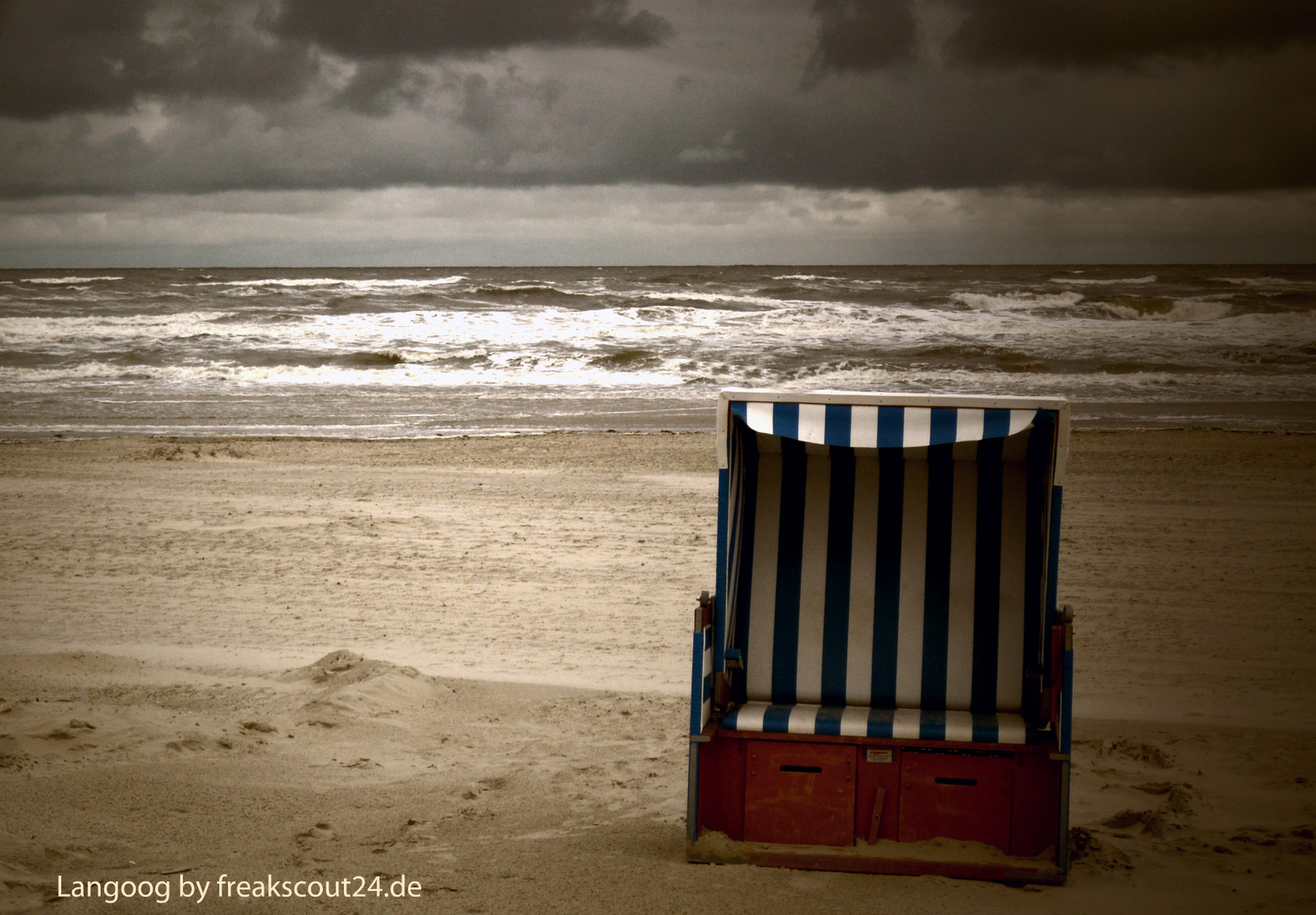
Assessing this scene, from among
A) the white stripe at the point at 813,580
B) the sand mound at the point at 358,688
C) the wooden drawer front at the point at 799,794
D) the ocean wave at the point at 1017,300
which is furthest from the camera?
the ocean wave at the point at 1017,300

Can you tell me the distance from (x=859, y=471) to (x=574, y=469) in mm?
7344

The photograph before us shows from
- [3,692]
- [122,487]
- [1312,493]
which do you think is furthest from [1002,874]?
[122,487]

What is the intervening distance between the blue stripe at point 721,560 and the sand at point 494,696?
0.78m

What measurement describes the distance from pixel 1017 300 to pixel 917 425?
1700 inches

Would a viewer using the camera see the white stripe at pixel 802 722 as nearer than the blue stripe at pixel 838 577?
Yes

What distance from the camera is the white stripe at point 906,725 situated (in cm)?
389

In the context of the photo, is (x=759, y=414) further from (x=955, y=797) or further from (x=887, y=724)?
(x=955, y=797)

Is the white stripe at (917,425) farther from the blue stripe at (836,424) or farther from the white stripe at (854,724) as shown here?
the white stripe at (854,724)

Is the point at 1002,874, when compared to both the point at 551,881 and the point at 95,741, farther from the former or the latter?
the point at 95,741

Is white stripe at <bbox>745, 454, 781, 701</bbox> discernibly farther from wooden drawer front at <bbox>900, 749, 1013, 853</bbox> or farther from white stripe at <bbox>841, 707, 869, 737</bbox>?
wooden drawer front at <bbox>900, 749, 1013, 853</bbox>

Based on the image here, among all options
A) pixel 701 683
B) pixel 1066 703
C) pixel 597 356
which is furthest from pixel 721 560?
pixel 597 356

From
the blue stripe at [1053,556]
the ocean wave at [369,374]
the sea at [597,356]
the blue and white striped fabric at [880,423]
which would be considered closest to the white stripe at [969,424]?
the blue and white striped fabric at [880,423]

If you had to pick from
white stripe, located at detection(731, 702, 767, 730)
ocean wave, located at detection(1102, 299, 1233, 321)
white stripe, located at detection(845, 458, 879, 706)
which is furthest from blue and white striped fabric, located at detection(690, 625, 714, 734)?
ocean wave, located at detection(1102, 299, 1233, 321)

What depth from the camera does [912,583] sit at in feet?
14.4
